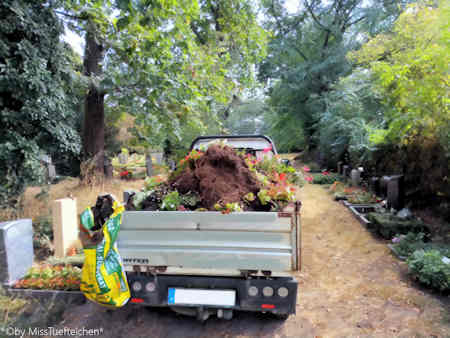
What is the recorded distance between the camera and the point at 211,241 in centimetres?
228

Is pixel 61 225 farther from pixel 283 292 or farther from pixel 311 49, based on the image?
pixel 311 49

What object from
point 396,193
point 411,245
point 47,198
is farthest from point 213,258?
point 396,193

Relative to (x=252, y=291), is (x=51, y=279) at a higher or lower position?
lower

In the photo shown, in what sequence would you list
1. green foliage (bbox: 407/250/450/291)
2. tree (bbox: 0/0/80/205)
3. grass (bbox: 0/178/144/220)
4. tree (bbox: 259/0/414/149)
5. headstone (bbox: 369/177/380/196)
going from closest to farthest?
green foliage (bbox: 407/250/450/291)
tree (bbox: 0/0/80/205)
grass (bbox: 0/178/144/220)
headstone (bbox: 369/177/380/196)
tree (bbox: 259/0/414/149)

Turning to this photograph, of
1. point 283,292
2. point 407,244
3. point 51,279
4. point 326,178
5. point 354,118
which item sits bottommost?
point 51,279

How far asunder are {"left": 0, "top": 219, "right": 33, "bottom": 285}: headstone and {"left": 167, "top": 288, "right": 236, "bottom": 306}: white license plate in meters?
2.47

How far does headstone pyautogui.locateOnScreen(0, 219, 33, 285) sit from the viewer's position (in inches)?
132

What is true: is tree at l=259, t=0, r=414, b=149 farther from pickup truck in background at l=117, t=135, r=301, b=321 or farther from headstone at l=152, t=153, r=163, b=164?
pickup truck in background at l=117, t=135, r=301, b=321

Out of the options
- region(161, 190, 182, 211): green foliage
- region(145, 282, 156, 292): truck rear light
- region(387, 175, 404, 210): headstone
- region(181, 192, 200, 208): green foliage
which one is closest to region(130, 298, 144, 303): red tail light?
region(145, 282, 156, 292): truck rear light

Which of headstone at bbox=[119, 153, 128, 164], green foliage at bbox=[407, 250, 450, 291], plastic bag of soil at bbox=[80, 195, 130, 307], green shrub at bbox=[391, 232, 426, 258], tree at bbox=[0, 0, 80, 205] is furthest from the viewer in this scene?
headstone at bbox=[119, 153, 128, 164]

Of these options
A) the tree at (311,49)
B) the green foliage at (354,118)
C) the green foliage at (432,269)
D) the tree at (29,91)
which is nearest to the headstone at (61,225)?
the tree at (29,91)

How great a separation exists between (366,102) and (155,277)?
36.9 feet

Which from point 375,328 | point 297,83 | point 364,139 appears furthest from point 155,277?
point 297,83

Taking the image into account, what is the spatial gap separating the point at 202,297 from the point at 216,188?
3.23 ft
